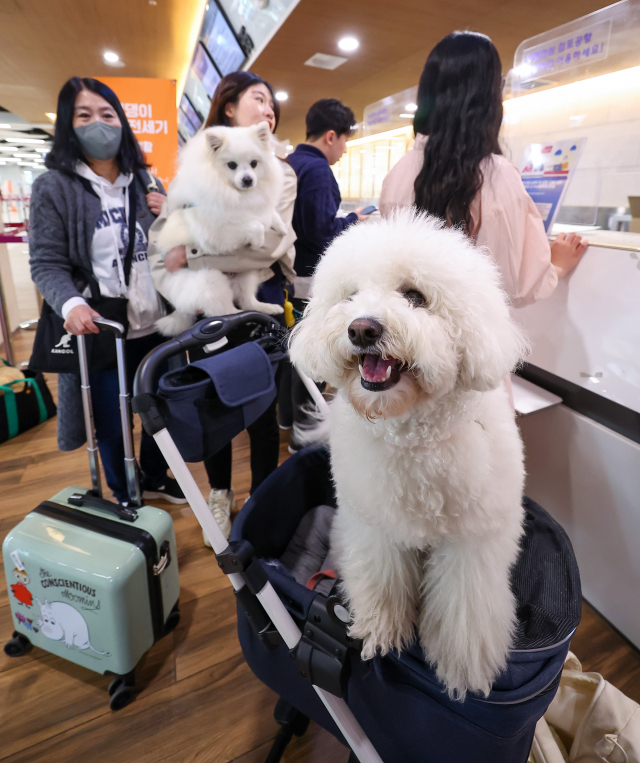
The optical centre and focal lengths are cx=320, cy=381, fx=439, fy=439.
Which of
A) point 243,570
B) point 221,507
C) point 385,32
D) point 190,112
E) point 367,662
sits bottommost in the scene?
point 221,507

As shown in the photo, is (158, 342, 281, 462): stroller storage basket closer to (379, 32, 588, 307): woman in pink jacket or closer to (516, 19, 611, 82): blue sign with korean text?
(379, 32, 588, 307): woman in pink jacket

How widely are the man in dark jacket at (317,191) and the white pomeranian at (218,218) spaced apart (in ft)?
0.59

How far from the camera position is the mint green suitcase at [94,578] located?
1.06m

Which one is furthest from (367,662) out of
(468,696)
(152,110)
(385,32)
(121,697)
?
(385,32)

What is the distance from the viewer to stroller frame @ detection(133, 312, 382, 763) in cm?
71

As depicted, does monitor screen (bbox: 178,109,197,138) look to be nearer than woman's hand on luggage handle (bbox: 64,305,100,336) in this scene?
No

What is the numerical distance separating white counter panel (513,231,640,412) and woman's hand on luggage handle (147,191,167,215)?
129 cm

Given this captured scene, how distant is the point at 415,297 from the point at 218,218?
96 centimetres

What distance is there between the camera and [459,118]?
0.96 metres

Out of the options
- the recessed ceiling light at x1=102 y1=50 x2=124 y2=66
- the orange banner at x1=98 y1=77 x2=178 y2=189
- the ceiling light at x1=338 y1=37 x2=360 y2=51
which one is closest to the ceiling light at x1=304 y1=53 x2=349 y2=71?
the ceiling light at x1=338 y1=37 x2=360 y2=51

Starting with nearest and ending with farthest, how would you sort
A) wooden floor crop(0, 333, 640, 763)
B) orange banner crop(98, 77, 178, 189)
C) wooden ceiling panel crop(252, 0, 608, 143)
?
wooden floor crop(0, 333, 640, 763)
wooden ceiling panel crop(252, 0, 608, 143)
orange banner crop(98, 77, 178, 189)

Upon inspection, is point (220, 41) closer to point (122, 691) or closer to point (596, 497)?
point (596, 497)

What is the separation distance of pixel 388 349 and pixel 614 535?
1.13 metres

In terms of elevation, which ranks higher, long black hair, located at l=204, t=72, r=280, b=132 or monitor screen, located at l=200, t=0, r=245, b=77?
monitor screen, located at l=200, t=0, r=245, b=77
